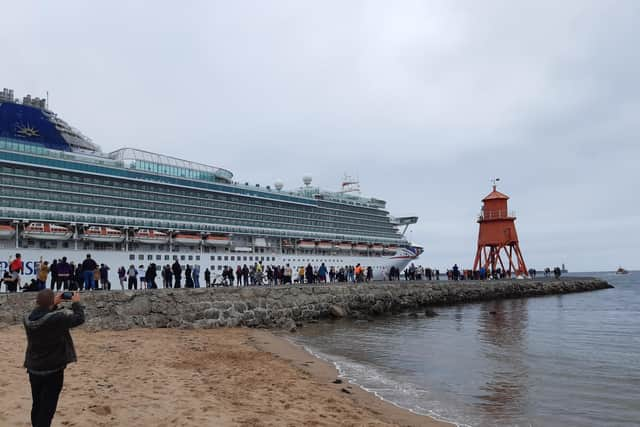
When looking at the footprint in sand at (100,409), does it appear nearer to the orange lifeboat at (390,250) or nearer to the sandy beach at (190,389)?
the sandy beach at (190,389)

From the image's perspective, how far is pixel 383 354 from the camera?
593 inches

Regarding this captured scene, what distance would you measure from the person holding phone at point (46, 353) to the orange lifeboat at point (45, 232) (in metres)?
26.7

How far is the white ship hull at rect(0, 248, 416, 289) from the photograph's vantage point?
26984 mm

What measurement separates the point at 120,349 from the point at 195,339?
3.52m

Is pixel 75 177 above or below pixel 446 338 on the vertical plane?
above

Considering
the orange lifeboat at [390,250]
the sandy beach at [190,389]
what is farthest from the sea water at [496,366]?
the orange lifeboat at [390,250]

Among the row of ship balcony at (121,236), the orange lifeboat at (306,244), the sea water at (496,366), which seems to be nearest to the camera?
the sea water at (496,366)

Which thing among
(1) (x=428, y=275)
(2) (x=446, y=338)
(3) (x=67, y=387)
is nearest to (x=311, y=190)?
(1) (x=428, y=275)

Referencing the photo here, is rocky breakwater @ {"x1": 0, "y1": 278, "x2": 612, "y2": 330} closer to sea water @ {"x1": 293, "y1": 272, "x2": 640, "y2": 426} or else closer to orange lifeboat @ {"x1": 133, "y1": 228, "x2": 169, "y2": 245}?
sea water @ {"x1": 293, "y1": 272, "x2": 640, "y2": 426}

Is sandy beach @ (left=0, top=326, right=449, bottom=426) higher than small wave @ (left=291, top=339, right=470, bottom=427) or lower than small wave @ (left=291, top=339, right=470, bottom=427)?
higher

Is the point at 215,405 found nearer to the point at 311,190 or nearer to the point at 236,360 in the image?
the point at 236,360

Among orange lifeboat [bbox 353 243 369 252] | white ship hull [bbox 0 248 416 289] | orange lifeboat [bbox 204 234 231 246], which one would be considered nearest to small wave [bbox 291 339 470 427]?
white ship hull [bbox 0 248 416 289]

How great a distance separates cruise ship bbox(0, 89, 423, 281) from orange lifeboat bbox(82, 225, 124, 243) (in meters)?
0.06

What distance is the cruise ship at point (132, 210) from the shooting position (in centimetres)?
2900
